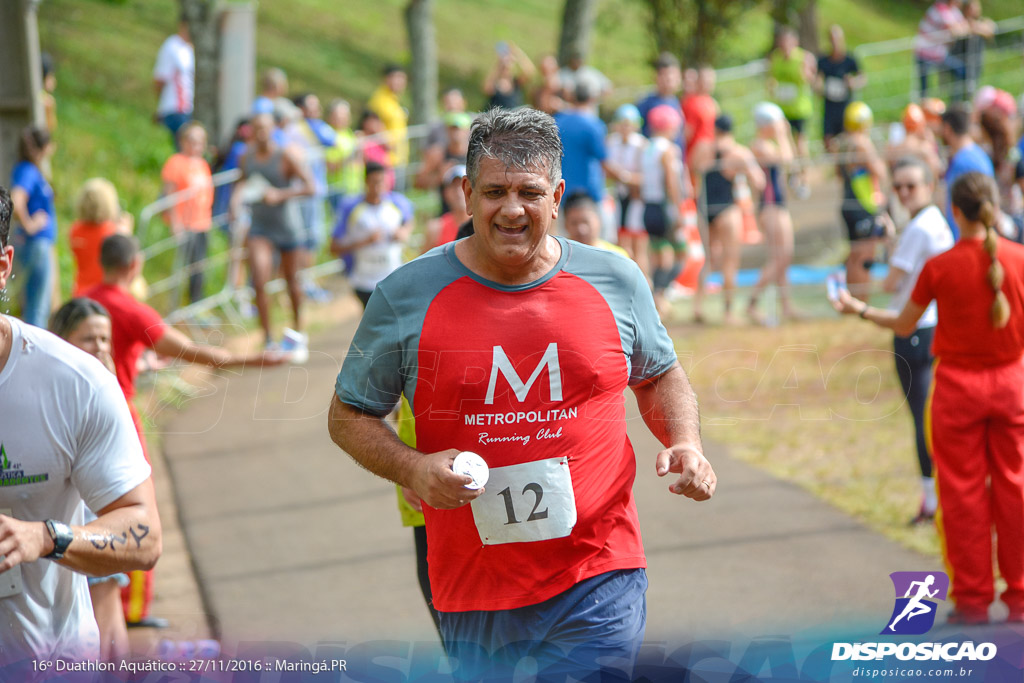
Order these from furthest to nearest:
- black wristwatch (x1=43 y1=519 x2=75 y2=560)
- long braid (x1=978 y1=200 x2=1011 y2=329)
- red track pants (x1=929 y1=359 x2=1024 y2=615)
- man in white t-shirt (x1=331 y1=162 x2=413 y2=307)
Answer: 1. man in white t-shirt (x1=331 y1=162 x2=413 y2=307)
2. red track pants (x1=929 y1=359 x2=1024 y2=615)
3. long braid (x1=978 y1=200 x2=1011 y2=329)
4. black wristwatch (x1=43 y1=519 x2=75 y2=560)

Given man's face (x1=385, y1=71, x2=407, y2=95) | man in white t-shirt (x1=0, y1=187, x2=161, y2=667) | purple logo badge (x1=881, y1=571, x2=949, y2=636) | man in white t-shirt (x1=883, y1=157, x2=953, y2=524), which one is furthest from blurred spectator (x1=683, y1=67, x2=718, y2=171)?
man in white t-shirt (x1=0, y1=187, x2=161, y2=667)

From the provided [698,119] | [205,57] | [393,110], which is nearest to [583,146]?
[698,119]

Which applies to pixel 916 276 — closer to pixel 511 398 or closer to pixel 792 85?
pixel 511 398

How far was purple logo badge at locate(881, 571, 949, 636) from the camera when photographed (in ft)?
15.2

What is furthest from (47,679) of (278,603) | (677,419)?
(278,603)

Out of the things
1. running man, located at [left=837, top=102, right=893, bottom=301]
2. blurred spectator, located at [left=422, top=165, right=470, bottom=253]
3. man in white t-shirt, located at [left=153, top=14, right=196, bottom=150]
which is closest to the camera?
blurred spectator, located at [left=422, top=165, right=470, bottom=253]

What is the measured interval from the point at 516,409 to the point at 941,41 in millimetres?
18376

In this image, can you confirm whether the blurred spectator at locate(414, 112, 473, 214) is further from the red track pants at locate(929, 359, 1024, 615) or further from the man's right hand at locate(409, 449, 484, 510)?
the man's right hand at locate(409, 449, 484, 510)

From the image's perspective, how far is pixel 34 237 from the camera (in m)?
8.70

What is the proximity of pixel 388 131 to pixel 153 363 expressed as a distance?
976 centimetres

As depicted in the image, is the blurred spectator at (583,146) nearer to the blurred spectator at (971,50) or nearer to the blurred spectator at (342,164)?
the blurred spectator at (342,164)

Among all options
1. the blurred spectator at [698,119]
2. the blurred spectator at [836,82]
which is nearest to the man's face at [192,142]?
the blurred spectator at [698,119]

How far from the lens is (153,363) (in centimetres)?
552

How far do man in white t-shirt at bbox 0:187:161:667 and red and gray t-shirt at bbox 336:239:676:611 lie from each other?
25.9 inches
